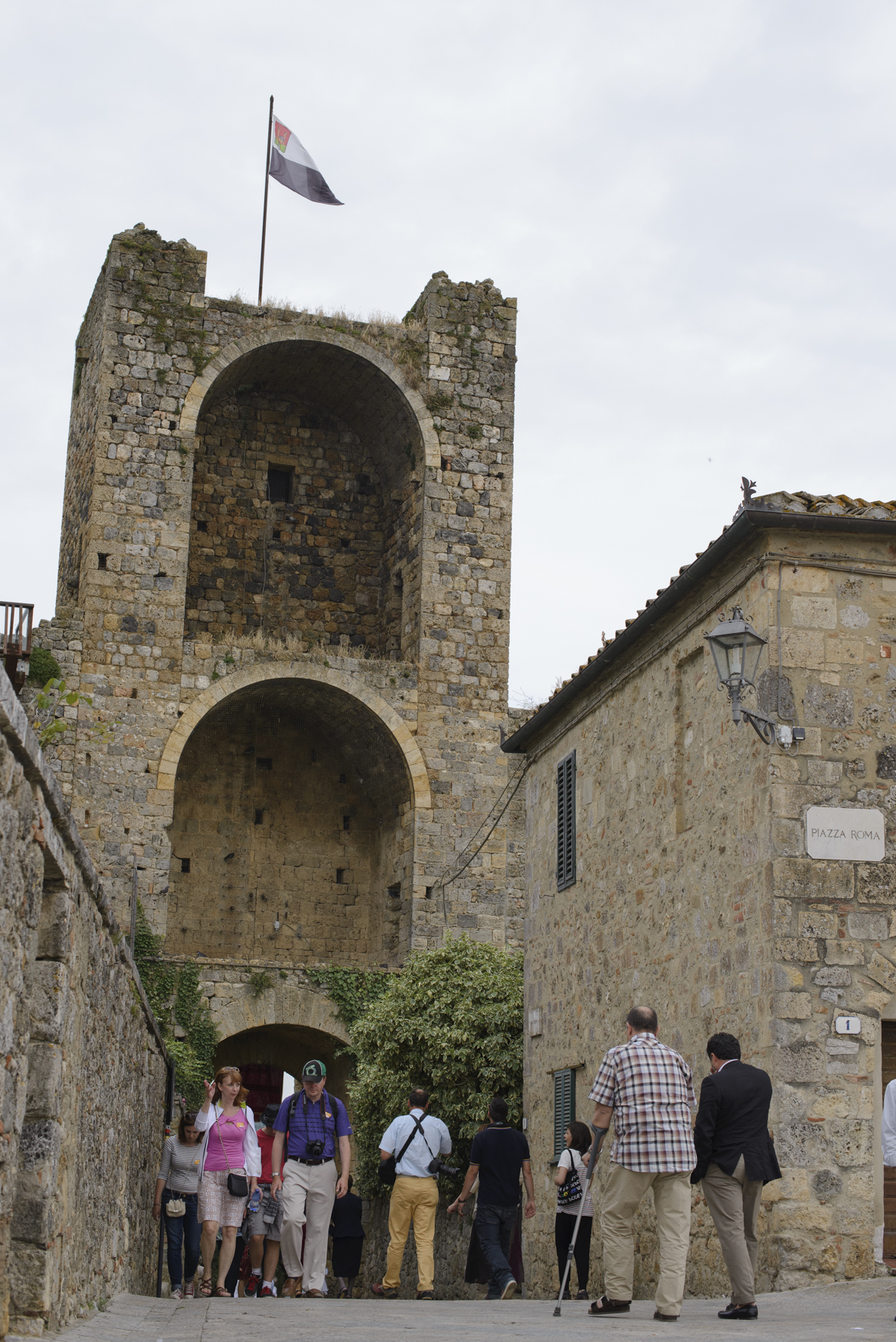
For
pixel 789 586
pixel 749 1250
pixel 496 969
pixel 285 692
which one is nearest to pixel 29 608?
pixel 285 692

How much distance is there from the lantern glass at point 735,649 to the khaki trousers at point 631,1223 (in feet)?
10.2

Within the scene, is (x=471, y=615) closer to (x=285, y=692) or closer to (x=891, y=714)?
(x=285, y=692)

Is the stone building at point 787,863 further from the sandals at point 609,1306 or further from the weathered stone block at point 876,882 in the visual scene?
the sandals at point 609,1306

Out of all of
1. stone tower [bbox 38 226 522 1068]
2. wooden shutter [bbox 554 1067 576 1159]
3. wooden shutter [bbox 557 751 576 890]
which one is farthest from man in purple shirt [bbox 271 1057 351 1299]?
stone tower [bbox 38 226 522 1068]

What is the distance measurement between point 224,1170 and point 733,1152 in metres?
4.30

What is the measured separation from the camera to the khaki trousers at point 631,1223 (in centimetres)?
770

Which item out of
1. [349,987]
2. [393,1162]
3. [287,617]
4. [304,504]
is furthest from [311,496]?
[393,1162]

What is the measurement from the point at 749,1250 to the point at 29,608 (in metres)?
17.4

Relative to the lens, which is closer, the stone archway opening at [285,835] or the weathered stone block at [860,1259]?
the weathered stone block at [860,1259]

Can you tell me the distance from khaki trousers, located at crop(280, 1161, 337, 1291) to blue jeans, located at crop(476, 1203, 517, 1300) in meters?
1.07

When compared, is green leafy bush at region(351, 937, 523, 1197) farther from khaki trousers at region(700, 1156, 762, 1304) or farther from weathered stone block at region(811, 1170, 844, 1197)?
khaki trousers at region(700, 1156, 762, 1304)

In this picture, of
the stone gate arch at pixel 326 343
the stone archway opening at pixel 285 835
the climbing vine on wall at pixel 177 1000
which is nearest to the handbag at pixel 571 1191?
the climbing vine on wall at pixel 177 1000

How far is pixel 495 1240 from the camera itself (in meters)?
10.8

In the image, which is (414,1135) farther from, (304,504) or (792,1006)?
(304,504)
